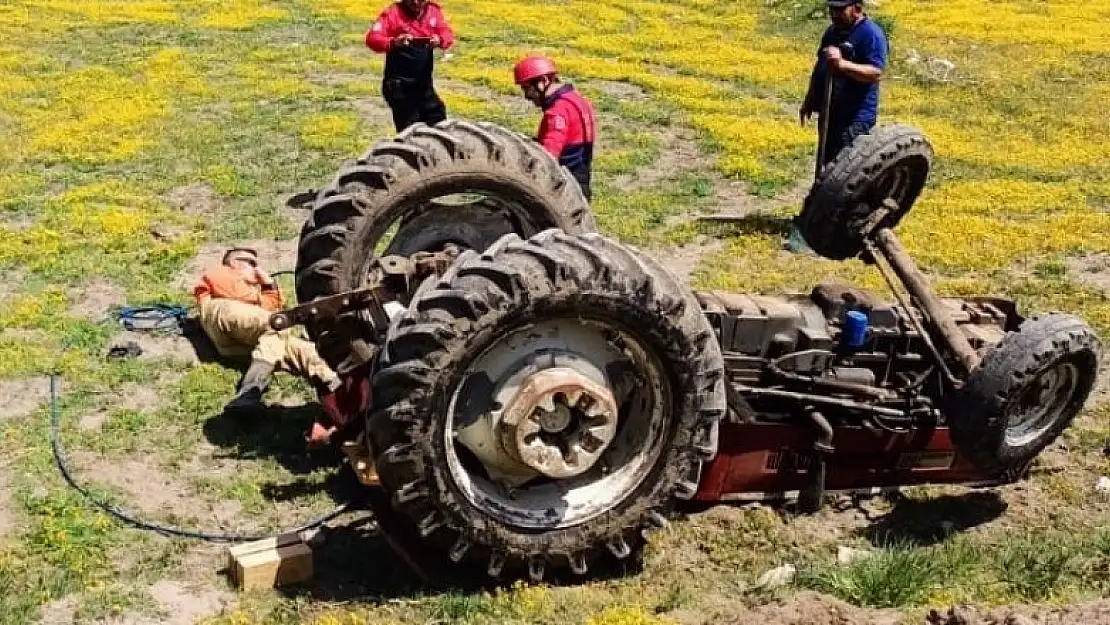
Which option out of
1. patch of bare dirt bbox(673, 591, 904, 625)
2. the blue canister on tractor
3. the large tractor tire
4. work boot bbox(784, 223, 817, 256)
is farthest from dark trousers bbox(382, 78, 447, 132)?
A: patch of bare dirt bbox(673, 591, 904, 625)

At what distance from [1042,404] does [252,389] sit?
4515 millimetres

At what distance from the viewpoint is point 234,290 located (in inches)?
352

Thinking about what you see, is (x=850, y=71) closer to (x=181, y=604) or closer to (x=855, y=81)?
(x=855, y=81)

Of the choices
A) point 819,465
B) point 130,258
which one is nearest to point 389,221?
point 819,465

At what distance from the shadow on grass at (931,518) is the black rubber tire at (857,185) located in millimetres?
1456

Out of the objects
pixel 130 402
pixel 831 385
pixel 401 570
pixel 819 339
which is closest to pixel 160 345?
pixel 130 402

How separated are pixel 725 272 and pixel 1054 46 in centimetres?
1567

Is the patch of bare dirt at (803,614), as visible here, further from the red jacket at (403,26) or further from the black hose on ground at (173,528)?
the red jacket at (403,26)

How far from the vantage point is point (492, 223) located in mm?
7582

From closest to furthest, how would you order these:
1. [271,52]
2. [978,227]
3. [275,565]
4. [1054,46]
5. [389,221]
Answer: [275,565] → [389,221] → [978,227] → [271,52] → [1054,46]

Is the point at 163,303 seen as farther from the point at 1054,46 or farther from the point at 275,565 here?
the point at 1054,46

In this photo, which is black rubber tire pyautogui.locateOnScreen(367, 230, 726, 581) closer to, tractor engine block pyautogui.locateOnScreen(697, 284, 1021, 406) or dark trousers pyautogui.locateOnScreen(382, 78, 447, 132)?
tractor engine block pyautogui.locateOnScreen(697, 284, 1021, 406)

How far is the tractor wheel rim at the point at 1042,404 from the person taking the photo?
256 inches

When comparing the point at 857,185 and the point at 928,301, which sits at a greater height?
the point at 857,185
